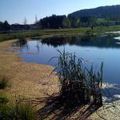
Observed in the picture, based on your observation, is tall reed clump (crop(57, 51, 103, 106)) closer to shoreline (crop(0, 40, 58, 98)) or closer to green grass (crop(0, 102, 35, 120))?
shoreline (crop(0, 40, 58, 98))

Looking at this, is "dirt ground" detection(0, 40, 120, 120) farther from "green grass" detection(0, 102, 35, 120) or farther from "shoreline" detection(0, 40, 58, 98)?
"green grass" detection(0, 102, 35, 120)

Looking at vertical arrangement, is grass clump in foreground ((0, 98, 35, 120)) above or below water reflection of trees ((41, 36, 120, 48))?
above

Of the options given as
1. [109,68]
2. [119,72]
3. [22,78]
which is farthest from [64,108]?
[109,68]

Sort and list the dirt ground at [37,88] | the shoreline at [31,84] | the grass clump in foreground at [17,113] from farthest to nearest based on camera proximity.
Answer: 1. the shoreline at [31,84]
2. the dirt ground at [37,88]
3. the grass clump in foreground at [17,113]

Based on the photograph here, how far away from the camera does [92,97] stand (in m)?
13.9

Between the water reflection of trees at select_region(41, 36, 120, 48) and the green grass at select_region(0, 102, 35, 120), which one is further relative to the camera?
the water reflection of trees at select_region(41, 36, 120, 48)

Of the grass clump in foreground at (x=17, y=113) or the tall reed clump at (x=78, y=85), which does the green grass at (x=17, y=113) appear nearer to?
the grass clump in foreground at (x=17, y=113)

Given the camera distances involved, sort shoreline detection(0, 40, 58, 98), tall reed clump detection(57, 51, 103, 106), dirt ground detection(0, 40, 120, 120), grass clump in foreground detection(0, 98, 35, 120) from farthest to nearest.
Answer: shoreline detection(0, 40, 58, 98) < tall reed clump detection(57, 51, 103, 106) < dirt ground detection(0, 40, 120, 120) < grass clump in foreground detection(0, 98, 35, 120)

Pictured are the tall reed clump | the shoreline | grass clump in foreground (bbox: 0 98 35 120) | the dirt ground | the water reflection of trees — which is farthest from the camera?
the water reflection of trees

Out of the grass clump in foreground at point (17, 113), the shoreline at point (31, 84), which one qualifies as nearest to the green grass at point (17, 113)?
the grass clump in foreground at point (17, 113)

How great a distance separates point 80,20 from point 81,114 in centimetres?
13254

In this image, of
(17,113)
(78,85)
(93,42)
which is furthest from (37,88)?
(93,42)

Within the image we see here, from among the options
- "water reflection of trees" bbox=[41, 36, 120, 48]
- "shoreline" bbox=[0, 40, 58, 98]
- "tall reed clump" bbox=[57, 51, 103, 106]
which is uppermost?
"tall reed clump" bbox=[57, 51, 103, 106]

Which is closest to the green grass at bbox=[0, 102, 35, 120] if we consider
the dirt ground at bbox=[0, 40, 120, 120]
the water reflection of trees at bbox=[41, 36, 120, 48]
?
the dirt ground at bbox=[0, 40, 120, 120]
